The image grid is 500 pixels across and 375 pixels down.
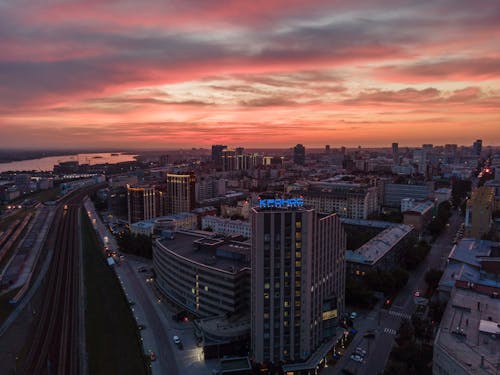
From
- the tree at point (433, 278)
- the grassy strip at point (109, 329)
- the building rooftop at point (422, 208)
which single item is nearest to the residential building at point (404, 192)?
the building rooftop at point (422, 208)

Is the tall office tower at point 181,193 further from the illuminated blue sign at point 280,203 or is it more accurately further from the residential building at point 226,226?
the illuminated blue sign at point 280,203

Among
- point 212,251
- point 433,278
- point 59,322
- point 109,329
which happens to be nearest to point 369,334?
point 433,278

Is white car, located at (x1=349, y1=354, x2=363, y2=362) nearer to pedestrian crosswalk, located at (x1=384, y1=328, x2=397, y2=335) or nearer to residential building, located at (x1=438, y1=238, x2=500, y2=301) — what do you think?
pedestrian crosswalk, located at (x1=384, y1=328, x2=397, y2=335)

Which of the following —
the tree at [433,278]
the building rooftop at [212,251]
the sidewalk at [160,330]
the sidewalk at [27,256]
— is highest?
the building rooftop at [212,251]

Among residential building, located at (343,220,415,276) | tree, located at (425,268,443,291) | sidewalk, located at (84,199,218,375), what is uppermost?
residential building, located at (343,220,415,276)

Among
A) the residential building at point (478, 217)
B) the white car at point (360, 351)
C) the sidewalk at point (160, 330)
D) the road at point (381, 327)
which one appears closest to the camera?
the road at point (381, 327)

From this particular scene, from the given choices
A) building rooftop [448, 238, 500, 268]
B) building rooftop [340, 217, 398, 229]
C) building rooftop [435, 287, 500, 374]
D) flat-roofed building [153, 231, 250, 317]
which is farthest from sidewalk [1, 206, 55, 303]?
building rooftop [448, 238, 500, 268]
